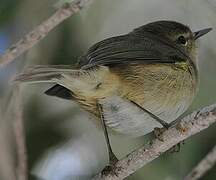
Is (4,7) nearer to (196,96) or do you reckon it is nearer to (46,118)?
(46,118)

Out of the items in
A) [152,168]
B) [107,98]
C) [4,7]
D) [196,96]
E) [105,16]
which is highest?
[4,7]

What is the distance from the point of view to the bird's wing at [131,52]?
153 inches

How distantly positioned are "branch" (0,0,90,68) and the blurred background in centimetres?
161

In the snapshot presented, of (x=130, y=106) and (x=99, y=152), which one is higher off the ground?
(x=130, y=106)

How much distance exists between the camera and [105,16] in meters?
5.16

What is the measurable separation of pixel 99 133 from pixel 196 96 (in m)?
0.95

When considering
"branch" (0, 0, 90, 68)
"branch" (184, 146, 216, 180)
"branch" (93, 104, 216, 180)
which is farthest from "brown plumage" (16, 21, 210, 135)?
"branch" (184, 146, 216, 180)

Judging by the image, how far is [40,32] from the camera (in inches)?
107

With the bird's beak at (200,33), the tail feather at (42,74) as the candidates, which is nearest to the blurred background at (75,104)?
the bird's beak at (200,33)

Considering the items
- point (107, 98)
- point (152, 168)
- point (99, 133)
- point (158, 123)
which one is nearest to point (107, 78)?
point (107, 98)

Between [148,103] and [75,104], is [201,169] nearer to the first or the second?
[148,103]

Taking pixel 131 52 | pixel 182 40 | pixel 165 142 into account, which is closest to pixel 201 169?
pixel 165 142

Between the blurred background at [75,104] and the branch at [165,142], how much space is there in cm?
102

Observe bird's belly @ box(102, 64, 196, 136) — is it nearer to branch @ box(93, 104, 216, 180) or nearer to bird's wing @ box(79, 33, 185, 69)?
bird's wing @ box(79, 33, 185, 69)
